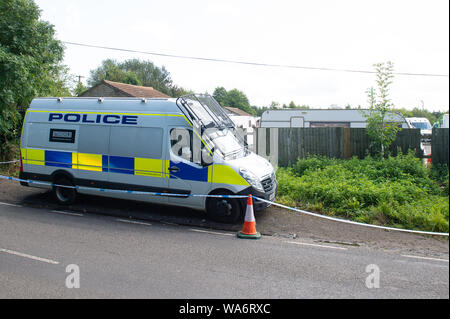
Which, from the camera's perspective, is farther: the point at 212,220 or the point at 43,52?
the point at 43,52

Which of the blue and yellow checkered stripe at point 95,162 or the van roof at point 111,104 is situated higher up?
the van roof at point 111,104

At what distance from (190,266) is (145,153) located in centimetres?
357

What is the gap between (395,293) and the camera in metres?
4.45

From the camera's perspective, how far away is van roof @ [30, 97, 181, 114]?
8367 millimetres

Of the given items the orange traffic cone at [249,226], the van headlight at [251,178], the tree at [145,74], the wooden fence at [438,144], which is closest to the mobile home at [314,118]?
the wooden fence at [438,144]

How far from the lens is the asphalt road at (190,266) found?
466 centimetres

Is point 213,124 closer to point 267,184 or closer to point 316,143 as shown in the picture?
point 267,184

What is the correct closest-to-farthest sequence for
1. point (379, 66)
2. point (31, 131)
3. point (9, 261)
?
point (9, 261)
point (31, 131)
point (379, 66)

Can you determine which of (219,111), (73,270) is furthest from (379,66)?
(73,270)

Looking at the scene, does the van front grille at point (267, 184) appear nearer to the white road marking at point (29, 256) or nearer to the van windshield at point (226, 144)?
the van windshield at point (226, 144)

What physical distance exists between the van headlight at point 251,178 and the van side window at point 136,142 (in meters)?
1.93
